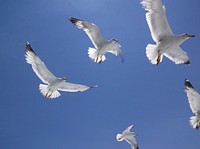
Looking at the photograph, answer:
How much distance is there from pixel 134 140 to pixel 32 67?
666cm

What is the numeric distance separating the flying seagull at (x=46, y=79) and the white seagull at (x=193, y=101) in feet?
14.4

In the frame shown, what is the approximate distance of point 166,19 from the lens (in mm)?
11633

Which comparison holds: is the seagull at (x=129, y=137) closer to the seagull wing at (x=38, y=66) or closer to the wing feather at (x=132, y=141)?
the wing feather at (x=132, y=141)

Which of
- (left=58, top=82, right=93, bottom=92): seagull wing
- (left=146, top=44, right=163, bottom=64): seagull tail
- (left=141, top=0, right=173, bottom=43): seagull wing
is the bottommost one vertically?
(left=58, top=82, right=93, bottom=92): seagull wing

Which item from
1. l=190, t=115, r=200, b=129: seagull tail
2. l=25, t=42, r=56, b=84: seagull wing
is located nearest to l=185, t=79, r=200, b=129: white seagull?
l=190, t=115, r=200, b=129: seagull tail

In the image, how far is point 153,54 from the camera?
1241 centimetres

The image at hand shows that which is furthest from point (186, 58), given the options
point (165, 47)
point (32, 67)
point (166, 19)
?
point (32, 67)

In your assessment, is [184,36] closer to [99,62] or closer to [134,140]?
[99,62]

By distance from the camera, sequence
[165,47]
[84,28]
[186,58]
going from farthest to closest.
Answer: [84,28], [186,58], [165,47]

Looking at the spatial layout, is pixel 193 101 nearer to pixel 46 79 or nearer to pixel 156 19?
pixel 156 19

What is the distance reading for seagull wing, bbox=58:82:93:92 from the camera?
15.0 meters

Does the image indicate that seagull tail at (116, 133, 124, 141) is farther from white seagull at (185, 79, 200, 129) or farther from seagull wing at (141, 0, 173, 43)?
seagull wing at (141, 0, 173, 43)

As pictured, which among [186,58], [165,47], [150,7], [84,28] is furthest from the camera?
[84,28]

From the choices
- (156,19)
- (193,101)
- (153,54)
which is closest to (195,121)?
(193,101)
